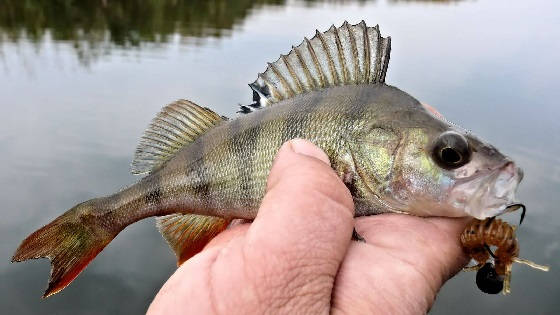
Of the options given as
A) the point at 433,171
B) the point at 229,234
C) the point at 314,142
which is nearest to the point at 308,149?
the point at 314,142

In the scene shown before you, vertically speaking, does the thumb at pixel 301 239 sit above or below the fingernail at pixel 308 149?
below

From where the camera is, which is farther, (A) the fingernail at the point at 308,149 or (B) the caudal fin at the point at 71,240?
(B) the caudal fin at the point at 71,240

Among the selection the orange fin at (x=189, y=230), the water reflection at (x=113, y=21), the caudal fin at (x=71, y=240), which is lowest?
the water reflection at (x=113, y=21)

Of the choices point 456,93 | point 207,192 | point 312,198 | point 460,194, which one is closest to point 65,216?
point 207,192

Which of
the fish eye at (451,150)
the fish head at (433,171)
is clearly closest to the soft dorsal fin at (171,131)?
the fish head at (433,171)

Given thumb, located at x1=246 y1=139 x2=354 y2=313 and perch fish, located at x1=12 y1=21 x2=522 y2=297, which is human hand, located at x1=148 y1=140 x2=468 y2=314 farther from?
perch fish, located at x1=12 y1=21 x2=522 y2=297

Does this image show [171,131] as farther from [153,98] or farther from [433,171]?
[153,98]

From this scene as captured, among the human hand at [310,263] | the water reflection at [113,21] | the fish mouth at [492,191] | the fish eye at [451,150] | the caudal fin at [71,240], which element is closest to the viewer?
the human hand at [310,263]

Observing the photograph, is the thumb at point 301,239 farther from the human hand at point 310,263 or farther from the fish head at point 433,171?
the fish head at point 433,171
